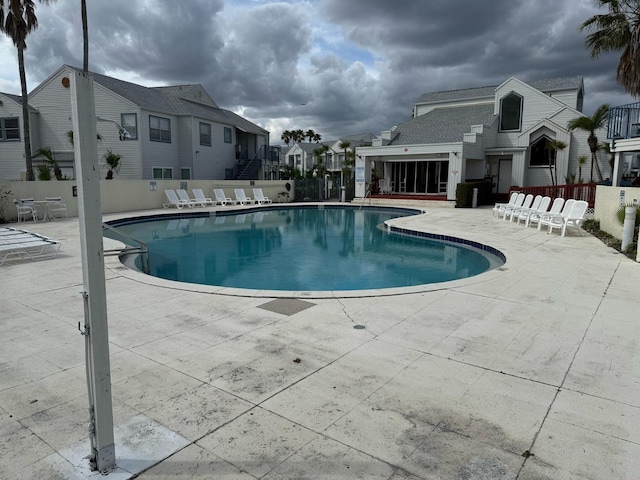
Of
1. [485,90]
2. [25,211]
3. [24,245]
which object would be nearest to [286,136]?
[485,90]

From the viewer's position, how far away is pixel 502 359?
402 cm

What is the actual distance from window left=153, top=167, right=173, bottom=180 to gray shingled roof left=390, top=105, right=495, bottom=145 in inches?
545

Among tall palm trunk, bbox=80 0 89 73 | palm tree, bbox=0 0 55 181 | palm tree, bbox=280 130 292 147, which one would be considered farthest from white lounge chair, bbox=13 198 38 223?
palm tree, bbox=280 130 292 147

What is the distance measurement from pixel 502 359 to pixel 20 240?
9041 mm

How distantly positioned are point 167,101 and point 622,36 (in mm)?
23288

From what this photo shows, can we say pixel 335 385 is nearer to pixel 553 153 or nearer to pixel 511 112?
pixel 553 153

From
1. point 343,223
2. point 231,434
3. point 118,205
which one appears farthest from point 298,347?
point 118,205

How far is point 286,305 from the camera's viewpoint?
5.69 metres

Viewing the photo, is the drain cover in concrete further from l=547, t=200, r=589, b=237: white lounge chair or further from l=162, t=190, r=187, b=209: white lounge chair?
l=162, t=190, r=187, b=209: white lounge chair

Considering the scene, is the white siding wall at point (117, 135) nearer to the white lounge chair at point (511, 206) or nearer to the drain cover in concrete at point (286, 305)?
the white lounge chair at point (511, 206)

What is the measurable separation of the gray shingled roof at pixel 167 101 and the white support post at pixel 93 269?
2404 cm

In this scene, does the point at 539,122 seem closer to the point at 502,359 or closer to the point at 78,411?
the point at 502,359

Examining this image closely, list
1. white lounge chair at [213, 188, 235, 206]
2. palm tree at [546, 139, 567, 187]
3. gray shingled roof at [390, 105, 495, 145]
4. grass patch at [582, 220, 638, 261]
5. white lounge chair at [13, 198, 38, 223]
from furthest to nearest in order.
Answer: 1. gray shingled roof at [390, 105, 495, 145]
2. palm tree at [546, 139, 567, 187]
3. white lounge chair at [213, 188, 235, 206]
4. white lounge chair at [13, 198, 38, 223]
5. grass patch at [582, 220, 638, 261]

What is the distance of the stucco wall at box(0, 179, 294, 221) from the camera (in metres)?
15.8
